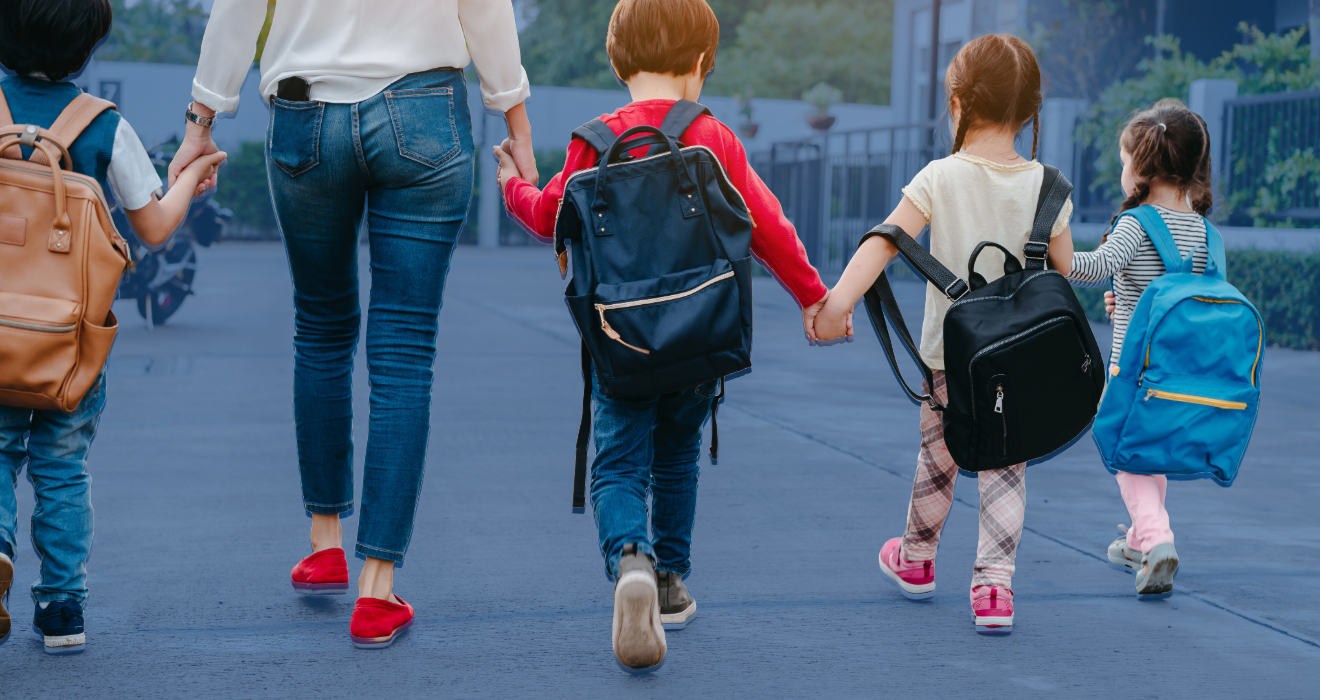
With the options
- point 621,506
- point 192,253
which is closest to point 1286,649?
point 621,506

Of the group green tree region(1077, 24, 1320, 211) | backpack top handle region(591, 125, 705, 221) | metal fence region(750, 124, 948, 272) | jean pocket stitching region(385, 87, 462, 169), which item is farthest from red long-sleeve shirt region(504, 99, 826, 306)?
metal fence region(750, 124, 948, 272)

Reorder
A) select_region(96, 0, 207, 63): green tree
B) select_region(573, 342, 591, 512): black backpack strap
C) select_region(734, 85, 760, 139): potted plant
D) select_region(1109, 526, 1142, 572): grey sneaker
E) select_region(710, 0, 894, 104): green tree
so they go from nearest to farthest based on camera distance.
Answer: select_region(573, 342, 591, 512): black backpack strap
select_region(1109, 526, 1142, 572): grey sneaker
select_region(734, 85, 760, 139): potted plant
select_region(710, 0, 894, 104): green tree
select_region(96, 0, 207, 63): green tree

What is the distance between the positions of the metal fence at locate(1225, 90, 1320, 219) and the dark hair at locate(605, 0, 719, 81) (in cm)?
864

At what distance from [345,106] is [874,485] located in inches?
107

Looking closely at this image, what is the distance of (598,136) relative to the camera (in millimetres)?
2740

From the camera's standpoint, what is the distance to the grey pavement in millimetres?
2713

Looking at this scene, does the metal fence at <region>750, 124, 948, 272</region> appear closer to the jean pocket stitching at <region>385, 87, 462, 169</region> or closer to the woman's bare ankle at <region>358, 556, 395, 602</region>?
the jean pocket stitching at <region>385, 87, 462, 169</region>

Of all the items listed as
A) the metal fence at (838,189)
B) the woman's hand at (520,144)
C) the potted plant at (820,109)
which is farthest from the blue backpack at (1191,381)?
the potted plant at (820,109)

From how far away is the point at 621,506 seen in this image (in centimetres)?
276

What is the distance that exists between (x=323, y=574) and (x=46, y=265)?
105 cm

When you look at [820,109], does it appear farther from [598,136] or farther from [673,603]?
[598,136]

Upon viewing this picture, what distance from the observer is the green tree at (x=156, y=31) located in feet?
179

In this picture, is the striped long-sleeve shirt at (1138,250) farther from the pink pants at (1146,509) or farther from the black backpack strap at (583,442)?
the black backpack strap at (583,442)

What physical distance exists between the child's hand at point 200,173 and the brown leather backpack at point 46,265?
247 mm
